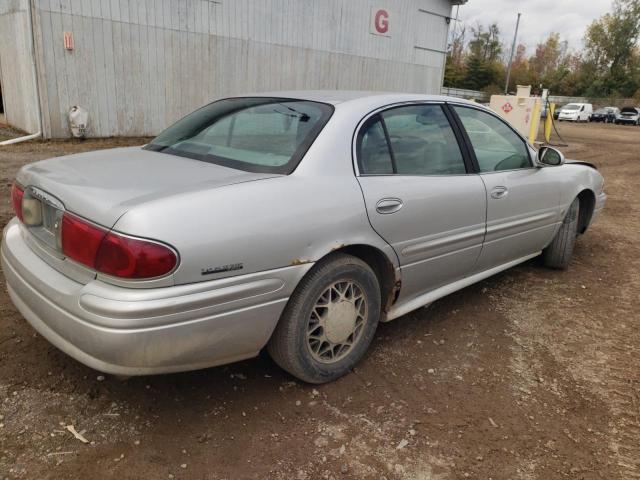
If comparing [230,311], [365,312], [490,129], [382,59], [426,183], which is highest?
[382,59]

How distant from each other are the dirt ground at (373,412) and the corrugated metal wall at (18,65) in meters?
9.49

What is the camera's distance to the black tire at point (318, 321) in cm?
254

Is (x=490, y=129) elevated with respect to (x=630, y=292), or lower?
elevated

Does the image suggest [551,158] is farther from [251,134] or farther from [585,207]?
[251,134]

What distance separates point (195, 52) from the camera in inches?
518

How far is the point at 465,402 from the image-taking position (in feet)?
9.06

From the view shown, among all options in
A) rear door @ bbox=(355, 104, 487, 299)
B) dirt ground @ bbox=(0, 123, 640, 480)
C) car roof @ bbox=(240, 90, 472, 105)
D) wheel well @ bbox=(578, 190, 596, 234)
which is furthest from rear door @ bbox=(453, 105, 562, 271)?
wheel well @ bbox=(578, 190, 596, 234)

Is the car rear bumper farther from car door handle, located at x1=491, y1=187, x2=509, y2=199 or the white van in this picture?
the white van

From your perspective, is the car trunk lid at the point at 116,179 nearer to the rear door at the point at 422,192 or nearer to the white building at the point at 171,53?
the rear door at the point at 422,192

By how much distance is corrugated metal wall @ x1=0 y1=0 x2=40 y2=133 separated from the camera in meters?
11.0

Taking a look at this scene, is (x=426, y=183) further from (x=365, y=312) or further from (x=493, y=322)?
(x=493, y=322)

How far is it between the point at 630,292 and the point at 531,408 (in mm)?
2284

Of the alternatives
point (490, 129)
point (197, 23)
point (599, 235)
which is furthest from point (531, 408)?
point (197, 23)

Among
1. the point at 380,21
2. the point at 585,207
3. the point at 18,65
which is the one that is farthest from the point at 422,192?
the point at 380,21
